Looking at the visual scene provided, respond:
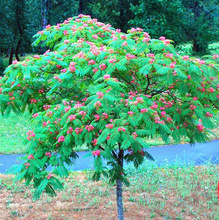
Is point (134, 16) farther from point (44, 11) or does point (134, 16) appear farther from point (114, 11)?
point (44, 11)

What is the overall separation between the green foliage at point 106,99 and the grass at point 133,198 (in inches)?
71.0

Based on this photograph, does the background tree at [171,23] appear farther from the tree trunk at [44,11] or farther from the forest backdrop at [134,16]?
the tree trunk at [44,11]

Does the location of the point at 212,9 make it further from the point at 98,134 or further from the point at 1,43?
the point at 98,134

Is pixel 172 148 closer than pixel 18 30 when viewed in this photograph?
Yes

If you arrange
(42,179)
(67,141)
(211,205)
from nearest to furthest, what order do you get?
(67,141), (42,179), (211,205)

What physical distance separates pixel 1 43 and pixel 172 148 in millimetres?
18294

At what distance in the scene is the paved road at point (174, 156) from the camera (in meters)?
8.49

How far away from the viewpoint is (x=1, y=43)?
942 inches

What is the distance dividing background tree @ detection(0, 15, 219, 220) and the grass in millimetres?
1850

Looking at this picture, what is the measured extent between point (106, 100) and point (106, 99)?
0.01m

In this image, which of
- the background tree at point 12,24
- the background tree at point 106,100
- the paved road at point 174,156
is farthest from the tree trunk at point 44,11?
the background tree at point 106,100

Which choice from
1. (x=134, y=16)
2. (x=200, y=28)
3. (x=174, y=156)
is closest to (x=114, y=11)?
(x=134, y=16)

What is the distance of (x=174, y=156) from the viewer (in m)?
9.07

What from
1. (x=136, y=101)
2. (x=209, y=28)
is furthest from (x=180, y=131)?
(x=209, y=28)
